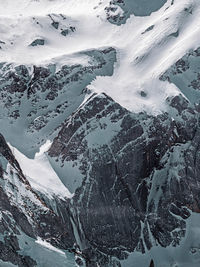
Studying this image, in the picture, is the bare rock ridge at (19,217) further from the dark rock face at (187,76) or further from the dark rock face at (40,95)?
the dark rock face at (187,76)

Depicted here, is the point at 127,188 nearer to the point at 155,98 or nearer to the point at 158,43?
the point at 155,98

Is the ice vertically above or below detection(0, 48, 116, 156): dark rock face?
below

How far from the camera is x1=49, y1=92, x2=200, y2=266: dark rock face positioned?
574 ft

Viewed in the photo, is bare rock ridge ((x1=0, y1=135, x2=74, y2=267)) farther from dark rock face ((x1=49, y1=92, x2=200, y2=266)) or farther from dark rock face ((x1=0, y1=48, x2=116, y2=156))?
dark rock face ((x1=0, y1=48, x2=116, y2=156))

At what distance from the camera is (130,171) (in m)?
180

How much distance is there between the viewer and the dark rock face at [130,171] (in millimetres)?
175000

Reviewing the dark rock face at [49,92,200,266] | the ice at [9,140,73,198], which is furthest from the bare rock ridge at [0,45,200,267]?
the ice at [9,140,73,198]

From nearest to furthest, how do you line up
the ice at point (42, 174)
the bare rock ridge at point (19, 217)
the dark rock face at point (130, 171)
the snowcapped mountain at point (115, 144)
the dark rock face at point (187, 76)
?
the bare rock ridge at point (19, 217) < the ice at point (42, 174) < the snowcapped mountain at point (115, 144) < the dark rock face at point (130, 171) < the dark rock face at point (187, 76)

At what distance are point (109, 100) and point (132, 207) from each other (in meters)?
26.4

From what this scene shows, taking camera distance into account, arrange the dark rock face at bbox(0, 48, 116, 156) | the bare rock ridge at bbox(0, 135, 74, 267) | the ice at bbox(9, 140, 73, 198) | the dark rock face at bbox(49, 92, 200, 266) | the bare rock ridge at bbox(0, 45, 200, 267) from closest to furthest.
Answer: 1. the bare rock ridge at bbox(0, 135, 74, 267)
2. the ice at bbox(9, 140, 73, 198)
3. the bare rock ridge at bbox(0, 45, 200, 267)
4. the dark rock face at bbox(49, 92, 200, 266)
5. the dark rock face at bbox(0, 48, 116, 156)

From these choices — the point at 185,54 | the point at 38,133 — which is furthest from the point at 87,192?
the point at 185,54

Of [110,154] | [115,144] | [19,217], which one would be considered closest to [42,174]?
[110,154]

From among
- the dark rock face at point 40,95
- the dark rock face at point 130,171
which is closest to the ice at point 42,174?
the dark rock face at point 130,171

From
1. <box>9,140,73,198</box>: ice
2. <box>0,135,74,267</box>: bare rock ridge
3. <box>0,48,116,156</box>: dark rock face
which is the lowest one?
<box>9,140,73,198</box>: ice
